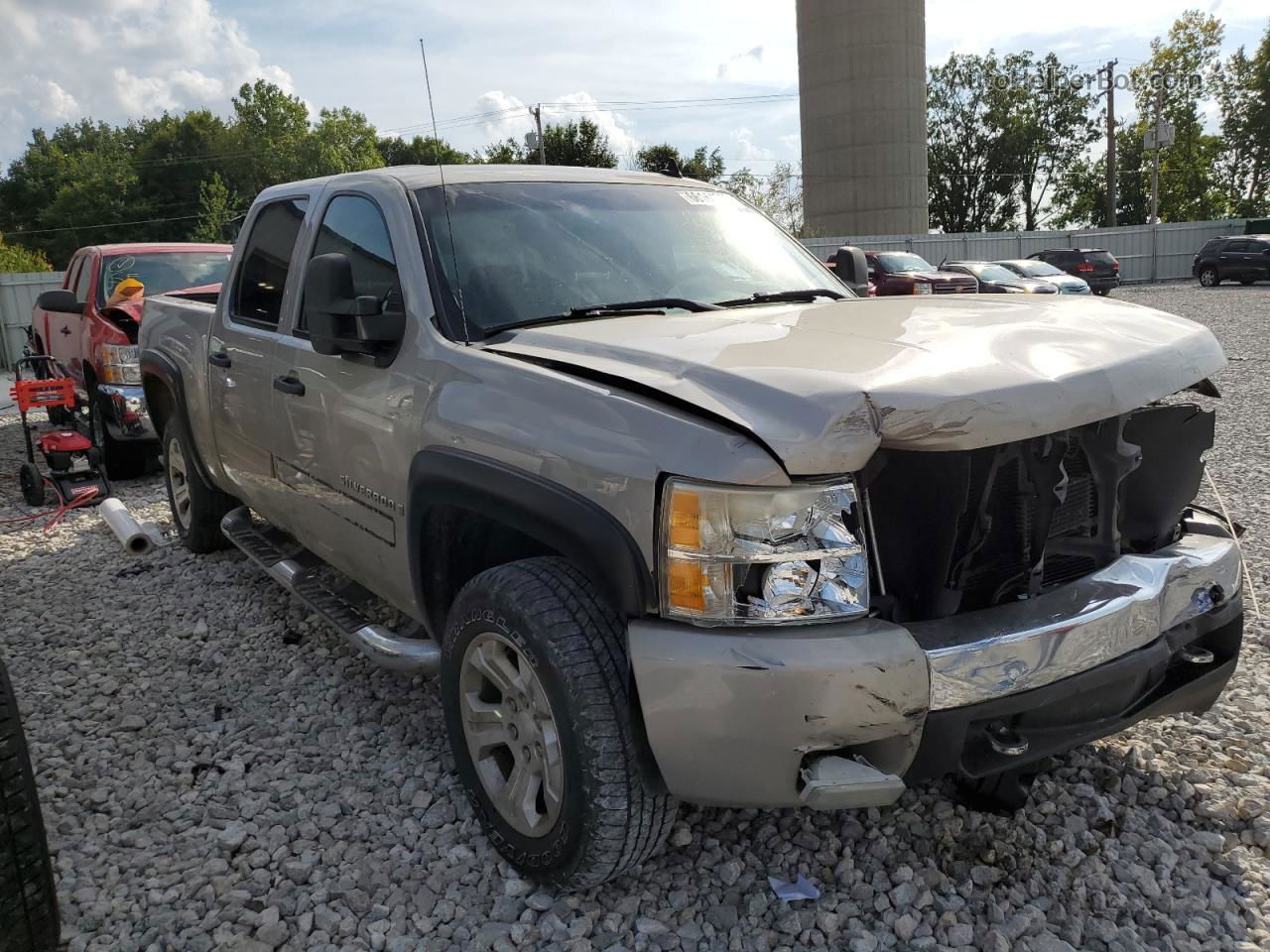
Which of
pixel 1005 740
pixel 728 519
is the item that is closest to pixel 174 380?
pixel 728 519

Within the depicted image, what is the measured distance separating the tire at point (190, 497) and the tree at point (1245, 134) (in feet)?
217

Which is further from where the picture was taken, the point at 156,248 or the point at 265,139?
the point at 265,139

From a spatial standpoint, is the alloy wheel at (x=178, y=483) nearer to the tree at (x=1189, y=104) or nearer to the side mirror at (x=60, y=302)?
the side mirror at (x=60, y=302)

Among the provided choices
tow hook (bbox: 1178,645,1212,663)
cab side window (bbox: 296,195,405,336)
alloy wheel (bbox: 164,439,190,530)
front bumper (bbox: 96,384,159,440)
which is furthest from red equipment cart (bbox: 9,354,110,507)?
tow hook (bbox: 1178,645,1212,663)

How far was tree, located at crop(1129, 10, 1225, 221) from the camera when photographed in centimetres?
5938

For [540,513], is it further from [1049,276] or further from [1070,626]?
[1049,276]

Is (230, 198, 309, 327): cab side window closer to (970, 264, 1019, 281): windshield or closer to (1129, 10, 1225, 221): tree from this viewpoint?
(970, 264, 1019, 281): windshield

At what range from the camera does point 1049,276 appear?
25.1 m

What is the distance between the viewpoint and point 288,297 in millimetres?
3879

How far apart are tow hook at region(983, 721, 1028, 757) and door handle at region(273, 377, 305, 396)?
258cm

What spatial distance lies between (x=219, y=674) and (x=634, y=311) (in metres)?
2.47

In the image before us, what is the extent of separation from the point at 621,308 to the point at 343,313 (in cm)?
84

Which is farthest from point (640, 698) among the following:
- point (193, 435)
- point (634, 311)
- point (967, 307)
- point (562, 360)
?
point (193, 435)

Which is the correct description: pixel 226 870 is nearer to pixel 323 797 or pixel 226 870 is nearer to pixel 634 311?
pixel 323 797
